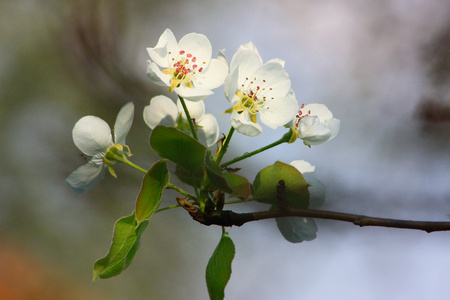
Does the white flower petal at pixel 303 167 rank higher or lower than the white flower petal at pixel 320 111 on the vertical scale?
lower

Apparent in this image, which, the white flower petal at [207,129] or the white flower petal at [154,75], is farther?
the white flower petal at [207,129]

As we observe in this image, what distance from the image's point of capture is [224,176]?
17.0 inches

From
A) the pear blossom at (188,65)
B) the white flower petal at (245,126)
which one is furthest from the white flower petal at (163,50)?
the white flower petal at (245,126)

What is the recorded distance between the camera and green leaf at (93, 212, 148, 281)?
1.39 feet

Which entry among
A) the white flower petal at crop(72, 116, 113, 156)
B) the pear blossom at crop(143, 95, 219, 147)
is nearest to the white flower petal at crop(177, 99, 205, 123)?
the pear blossom at crop(143, 95, 219, 147)

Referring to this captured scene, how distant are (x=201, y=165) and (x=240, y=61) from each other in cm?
12

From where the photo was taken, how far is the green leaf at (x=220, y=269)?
0.43m

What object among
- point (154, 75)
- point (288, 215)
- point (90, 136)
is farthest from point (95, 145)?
point (288, 215)

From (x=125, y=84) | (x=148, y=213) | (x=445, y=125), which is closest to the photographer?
(x=148, y=213)

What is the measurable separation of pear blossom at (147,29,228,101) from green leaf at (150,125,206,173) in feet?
0.17

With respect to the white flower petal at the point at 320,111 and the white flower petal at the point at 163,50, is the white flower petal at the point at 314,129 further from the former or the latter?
the white flower petal at the point at 163,50

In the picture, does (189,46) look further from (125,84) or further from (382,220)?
(125,84)

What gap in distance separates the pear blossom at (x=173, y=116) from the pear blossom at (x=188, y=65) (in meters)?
0.04

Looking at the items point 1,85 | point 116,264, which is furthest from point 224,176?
Answer: point 1,85
